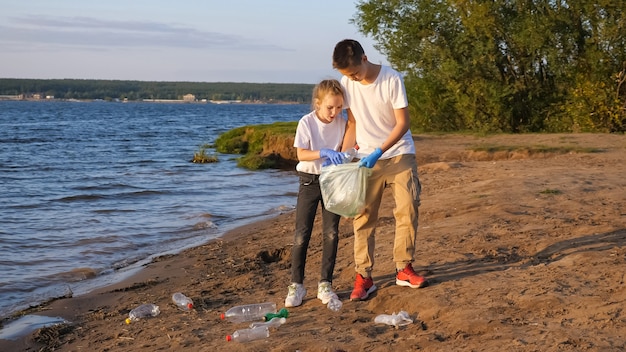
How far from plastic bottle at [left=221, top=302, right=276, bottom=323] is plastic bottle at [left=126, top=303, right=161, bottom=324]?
716 mm

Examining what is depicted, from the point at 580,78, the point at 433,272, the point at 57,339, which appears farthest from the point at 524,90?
the point at 57,339

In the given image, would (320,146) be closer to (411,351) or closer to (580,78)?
(411,351)

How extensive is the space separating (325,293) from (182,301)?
4.71ft

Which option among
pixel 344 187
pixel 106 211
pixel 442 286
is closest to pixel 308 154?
pixel 344 187

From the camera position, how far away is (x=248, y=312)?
20.5 ft

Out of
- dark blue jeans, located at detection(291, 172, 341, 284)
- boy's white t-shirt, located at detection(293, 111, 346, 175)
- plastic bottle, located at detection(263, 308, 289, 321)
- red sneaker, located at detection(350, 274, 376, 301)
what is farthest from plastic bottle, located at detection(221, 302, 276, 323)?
boy's white t-shirt, located at detection(293, 111, 346, 175)

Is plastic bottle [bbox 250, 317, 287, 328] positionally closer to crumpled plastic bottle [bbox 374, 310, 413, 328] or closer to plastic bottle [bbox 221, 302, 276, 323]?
plastic bottle [bbox 221, 302, 276, 323]

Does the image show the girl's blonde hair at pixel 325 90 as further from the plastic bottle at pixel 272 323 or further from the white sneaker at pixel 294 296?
the plastic bottle at pixel 272 323

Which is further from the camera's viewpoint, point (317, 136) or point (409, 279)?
point (409, 279)

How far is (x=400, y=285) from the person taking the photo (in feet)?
20.2

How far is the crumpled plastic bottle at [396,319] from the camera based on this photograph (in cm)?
539

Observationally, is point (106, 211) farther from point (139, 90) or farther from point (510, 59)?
point (139, 90)

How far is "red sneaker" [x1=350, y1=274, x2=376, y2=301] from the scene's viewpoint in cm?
606

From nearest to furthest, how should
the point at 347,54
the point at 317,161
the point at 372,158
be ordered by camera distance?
1. the point at 347,54
2. the point at 372,158
3. the point at 317,161
